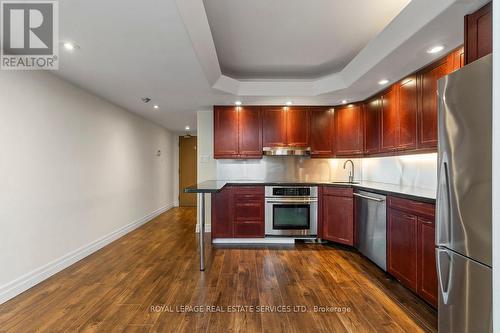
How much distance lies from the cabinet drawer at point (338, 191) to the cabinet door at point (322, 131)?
2.38ft

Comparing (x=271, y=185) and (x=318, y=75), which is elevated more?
(x=318, y=75)

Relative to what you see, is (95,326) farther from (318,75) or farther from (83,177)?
(318,75)

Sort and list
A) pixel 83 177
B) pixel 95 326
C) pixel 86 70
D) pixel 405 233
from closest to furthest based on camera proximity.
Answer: pixel 95 326 → pixel 405 233 → pixel 86 70 → pixel 83 177

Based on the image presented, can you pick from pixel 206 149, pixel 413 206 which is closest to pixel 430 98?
pixel 413 206

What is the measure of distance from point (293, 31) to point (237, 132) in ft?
6.65

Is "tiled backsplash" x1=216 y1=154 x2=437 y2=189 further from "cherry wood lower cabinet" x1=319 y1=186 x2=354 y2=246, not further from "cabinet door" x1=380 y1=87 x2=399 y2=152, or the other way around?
"cabinet door" x1=380 y1=87 x2=399 y2=152

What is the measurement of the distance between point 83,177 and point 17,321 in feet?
5.97

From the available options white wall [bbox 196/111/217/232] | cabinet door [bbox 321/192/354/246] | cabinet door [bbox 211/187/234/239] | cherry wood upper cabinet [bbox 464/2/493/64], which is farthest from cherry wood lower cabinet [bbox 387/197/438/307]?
white wall [bbox 196/111/217/232]

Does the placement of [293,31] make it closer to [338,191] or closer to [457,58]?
[457,58]

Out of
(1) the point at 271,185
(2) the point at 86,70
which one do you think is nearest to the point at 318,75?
(1) the point at 271,185

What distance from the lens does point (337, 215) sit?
3.81 m

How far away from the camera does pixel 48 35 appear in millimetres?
2059

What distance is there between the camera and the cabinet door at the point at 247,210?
13.3ft

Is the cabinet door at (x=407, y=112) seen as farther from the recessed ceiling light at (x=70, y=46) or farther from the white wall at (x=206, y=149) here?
the recessed ceiling light at (x=70, y=46)
